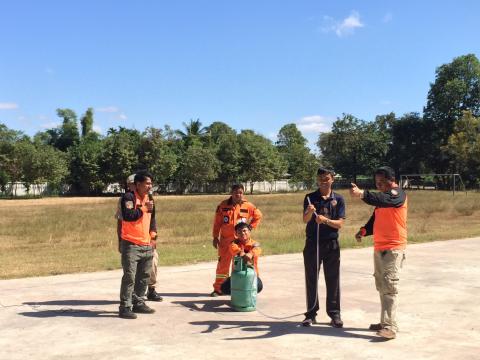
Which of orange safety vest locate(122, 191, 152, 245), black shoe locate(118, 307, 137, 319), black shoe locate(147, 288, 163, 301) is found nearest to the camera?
black shoe locate(118, 307, 137, 319)

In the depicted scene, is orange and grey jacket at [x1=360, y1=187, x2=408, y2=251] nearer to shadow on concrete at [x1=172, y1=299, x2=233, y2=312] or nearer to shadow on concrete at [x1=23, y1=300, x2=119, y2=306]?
shadow on concrete at [x1=172, y1=299, x2=233, y2=312]

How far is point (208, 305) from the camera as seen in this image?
7566 mm

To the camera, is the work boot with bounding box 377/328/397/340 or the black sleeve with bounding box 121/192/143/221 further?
the black sleeve with bounding box 121/192/143/221

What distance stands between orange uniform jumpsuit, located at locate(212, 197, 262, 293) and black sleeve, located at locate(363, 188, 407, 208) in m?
2.65

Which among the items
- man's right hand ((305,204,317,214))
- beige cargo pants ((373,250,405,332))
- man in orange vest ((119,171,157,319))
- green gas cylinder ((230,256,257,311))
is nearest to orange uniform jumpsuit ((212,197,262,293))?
green gas cylinder ((230,256,257,311))

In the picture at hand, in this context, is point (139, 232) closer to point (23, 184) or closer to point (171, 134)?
point (23, 184)

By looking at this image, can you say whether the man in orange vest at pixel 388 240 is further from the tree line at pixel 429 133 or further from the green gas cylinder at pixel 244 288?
the tree line at pixel 429 133

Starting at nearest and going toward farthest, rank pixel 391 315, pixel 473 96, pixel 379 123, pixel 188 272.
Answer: pixel 391 315 < pixel 188 272 < pixel 473 96 < pixel 379 123

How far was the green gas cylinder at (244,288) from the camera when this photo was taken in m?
7.15

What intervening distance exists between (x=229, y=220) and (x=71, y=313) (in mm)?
2665

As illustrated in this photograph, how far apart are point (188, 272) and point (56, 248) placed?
6977 mm

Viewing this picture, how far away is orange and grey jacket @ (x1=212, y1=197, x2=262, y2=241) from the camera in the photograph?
8141 millimetres

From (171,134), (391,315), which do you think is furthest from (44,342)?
(171,134)

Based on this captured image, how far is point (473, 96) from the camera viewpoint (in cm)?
8162
